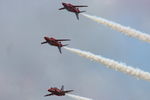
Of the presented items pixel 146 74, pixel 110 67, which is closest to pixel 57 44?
pixel 110 67

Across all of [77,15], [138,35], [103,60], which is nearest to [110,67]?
[103,60]

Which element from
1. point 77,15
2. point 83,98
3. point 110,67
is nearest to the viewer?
point 110,67

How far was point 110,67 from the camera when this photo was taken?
157m

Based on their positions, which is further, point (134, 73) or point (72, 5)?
point (72, 5)

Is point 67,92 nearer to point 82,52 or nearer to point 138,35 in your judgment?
point 82,52

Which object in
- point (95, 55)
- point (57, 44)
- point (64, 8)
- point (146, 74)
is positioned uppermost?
point (64, 8)

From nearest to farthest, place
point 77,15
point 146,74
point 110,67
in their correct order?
point 146,74 < point 110,67 < point 77,15

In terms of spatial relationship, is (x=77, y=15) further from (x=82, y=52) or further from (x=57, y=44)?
(x=82, y=52)

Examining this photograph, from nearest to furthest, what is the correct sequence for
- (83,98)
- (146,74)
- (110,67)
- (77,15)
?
1. (146,74)
2. (110,67)
3. (83,98)
4. (77,15)

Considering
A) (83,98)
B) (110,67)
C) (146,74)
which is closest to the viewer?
(146,74)

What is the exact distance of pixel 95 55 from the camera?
162250mm

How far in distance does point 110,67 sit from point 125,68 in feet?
19.6

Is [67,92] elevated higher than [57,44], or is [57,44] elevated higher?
[57,44]

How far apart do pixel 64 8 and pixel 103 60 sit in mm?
43600
